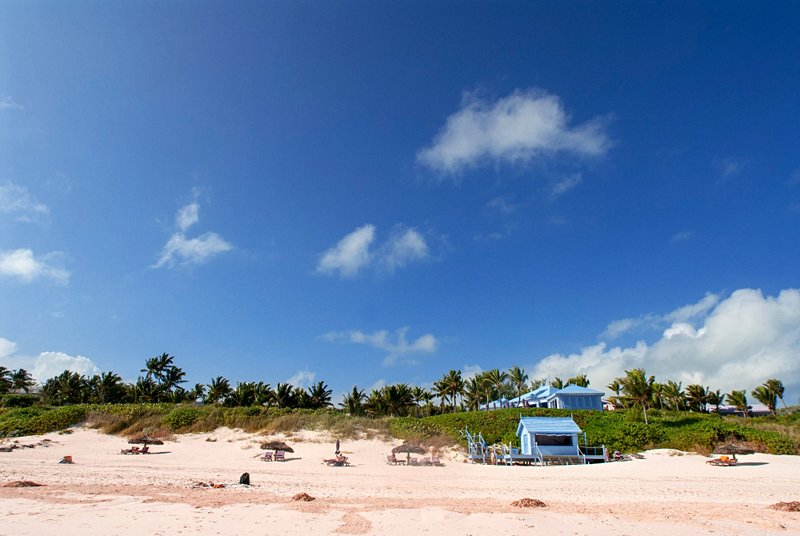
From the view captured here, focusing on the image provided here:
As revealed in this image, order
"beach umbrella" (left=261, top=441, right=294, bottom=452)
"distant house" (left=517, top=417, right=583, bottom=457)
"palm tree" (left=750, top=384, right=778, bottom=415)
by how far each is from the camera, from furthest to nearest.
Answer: "palm tree" (left=750, top=384, right=778, bottom=415) → "distant house" (left=517, top=417, right=583, bottom=457) → "beach umbrella" (left=261, top=441, right=294, bottom=452)

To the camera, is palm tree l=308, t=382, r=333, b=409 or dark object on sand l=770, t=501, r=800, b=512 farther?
palm tree l=308, t=382, r=333, b=409

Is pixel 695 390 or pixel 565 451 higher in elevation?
pixel 695 390

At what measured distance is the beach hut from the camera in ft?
105

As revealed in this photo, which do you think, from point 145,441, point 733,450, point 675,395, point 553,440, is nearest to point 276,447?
point 145,441

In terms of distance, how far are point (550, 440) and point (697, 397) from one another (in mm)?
51093

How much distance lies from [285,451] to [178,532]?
867 inches

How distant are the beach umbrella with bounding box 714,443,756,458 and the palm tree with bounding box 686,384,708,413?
46856 mm

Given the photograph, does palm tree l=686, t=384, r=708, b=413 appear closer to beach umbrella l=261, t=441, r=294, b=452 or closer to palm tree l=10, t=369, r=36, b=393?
beach umbrella l=261, t=441, r=294, b=452

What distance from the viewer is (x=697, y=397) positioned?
70250mm

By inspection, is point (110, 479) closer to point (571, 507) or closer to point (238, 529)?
point (238, 529)

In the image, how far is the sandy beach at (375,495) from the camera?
1176 cm

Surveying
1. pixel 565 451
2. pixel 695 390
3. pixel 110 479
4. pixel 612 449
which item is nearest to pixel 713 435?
pixel 612 449

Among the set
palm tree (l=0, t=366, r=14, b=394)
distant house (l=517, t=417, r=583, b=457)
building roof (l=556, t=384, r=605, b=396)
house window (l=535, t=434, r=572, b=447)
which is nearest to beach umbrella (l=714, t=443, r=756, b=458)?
distant house (l=517, t=417, r=583, b=457)

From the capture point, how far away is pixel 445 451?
34.8 m
